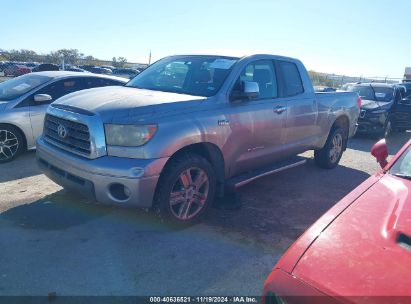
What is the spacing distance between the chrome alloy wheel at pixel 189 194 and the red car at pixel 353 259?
1849mm

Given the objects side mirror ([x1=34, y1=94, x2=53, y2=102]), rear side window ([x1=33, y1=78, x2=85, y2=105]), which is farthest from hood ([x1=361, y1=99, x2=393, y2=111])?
side mirror ([x1=34, y1=94, x2=53, y2=102])

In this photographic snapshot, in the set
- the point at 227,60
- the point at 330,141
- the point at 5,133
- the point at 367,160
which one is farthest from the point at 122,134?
the point at 367,160

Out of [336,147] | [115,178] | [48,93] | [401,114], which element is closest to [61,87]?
[48,93]

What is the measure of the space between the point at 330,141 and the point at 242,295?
14.3 feet

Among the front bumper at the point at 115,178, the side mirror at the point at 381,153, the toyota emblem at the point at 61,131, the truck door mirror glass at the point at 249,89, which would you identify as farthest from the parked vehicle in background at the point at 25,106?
the side mirror at the point at 381,153

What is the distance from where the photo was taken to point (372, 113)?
1025cm

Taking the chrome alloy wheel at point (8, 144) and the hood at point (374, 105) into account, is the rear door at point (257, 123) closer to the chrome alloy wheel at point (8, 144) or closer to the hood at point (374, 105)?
the chrome alloy wheel at point (8, 144)

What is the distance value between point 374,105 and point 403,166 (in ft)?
28.6

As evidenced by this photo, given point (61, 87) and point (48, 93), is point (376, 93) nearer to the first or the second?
point (61, 87)

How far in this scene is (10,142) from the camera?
5.86 metres

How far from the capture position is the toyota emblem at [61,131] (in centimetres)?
378

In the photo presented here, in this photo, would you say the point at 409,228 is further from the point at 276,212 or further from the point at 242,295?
the point at 276,212

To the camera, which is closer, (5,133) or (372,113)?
(5,133)

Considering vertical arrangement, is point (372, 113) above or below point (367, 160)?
above
